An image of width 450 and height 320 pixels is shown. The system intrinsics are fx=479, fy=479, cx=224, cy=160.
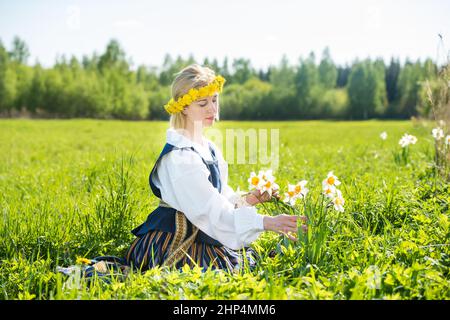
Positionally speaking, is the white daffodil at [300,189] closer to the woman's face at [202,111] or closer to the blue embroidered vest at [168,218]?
the blue embroidered vest at [168,218]

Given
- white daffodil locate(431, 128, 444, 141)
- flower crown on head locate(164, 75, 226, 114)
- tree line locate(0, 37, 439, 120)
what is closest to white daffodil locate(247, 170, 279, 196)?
flower crown on head locate(164, 75, 226, 114)

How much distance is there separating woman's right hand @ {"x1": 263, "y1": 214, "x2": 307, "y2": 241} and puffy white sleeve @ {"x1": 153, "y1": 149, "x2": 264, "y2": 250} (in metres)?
0.04

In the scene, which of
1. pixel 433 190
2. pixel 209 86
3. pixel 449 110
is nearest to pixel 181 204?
pixel 209 86

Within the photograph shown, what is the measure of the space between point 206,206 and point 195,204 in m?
0.07

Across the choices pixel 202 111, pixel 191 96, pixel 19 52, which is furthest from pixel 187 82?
pixel 19 52

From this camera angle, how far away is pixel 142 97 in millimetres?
45500

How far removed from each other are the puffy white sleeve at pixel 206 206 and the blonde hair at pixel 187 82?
1.14ft

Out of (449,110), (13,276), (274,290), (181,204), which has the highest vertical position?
(449,110)

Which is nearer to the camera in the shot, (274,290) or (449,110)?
(274,290)
